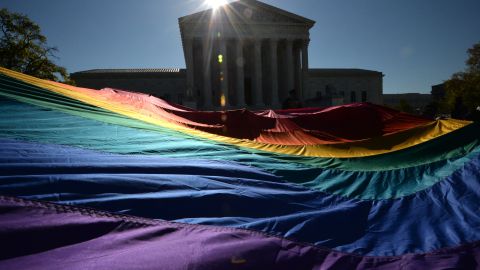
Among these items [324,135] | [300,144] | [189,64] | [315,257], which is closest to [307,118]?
[324,135]

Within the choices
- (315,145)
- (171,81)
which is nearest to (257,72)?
(171,81)

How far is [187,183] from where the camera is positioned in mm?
2096

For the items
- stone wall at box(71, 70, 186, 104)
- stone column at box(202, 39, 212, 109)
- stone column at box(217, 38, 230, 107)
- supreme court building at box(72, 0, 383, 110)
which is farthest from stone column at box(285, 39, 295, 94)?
stone wall at box(71, 70, 186, 104)

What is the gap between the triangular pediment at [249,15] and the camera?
120ft

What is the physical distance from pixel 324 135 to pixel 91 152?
4963 mm

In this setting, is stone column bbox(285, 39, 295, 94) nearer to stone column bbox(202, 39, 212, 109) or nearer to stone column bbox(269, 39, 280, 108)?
stone column bbox(269, 39, 280, 108)

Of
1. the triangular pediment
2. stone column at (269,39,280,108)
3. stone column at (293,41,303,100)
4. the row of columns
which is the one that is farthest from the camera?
stone column at (293,41,303,100)

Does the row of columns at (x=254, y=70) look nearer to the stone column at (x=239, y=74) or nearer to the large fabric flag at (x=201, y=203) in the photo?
the stone column at (x=239, y=74)

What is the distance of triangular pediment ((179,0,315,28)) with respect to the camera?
36.6 m

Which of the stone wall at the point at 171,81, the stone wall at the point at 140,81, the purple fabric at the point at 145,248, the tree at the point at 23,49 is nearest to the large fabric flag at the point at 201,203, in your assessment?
the purple fabric at the point at 145,248

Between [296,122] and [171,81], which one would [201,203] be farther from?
[171,81]

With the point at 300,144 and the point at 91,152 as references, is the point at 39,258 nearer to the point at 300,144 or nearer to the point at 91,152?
the point at 91,152

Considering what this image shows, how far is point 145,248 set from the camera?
4.50ft

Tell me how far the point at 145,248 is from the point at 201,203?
57 centimetres
